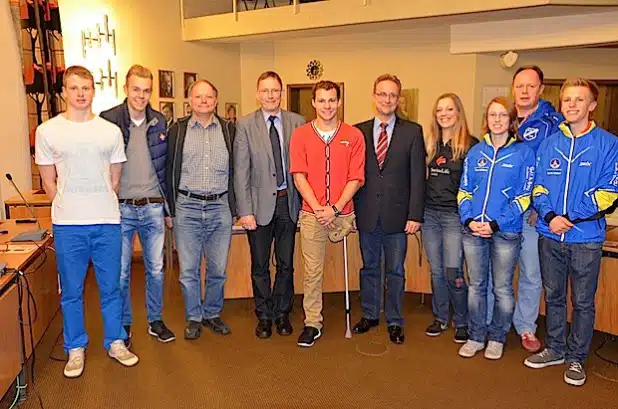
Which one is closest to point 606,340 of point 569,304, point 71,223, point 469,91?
point 569,304

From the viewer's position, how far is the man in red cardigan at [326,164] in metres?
3.39

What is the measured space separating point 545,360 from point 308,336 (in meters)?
1.38

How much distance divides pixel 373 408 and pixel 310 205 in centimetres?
119

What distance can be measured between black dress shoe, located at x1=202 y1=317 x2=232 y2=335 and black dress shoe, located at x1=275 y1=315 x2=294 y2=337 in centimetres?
33

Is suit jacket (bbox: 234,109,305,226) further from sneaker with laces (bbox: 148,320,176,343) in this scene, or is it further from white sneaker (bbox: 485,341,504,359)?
white sneaker (bbox: 485,341,504,359)

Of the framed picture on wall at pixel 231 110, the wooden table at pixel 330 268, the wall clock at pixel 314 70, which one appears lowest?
the wooden table at pixel 330 268

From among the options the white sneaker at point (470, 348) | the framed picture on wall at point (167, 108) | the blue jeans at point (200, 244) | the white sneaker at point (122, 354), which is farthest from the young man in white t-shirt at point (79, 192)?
the framed picture on wall at point (167, 108)

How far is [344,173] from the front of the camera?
3420 millimetres

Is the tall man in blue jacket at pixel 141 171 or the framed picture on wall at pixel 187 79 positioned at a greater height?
the framed picture on wall at pixel 187 79

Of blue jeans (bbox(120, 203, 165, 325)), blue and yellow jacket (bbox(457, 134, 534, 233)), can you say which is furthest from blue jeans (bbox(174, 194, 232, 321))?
blue and yellow jacket (bbox(457, 134, 534, 233))

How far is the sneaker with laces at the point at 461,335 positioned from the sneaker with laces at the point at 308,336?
0.87 meters

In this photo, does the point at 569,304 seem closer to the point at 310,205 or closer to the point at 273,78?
the point at 310,205

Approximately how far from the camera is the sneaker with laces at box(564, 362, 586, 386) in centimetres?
307

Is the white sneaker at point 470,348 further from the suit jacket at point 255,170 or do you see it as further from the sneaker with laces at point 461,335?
the suit jacket at point 255,170
